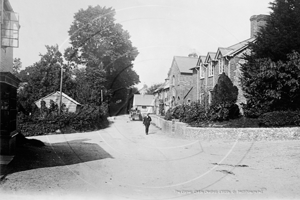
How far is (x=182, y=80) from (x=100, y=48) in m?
15.3

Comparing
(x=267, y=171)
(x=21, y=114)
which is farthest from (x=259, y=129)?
(x=21, y=114)

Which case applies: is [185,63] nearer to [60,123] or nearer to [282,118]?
[60,123]

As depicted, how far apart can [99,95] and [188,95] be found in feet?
42.7

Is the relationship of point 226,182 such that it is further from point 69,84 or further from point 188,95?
point 69,84

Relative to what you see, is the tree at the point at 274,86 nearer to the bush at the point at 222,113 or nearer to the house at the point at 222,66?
the bush at the point at 222,113

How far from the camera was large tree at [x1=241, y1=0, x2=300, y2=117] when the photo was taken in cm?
1622

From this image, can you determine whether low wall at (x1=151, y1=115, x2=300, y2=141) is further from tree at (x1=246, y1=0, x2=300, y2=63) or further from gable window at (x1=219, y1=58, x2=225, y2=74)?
gable window at (x1=219, y1=58, x2=225, y2=74)

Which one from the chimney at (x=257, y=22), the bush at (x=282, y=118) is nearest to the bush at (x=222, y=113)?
the bush at (x=282, y=118)

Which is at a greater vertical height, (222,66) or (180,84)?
(222,66)

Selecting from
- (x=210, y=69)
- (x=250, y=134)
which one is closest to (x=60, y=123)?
(x=210, y=69)

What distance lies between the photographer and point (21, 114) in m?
22.8

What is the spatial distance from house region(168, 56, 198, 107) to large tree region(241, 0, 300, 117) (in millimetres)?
14391

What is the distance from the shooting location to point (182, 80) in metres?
34.2

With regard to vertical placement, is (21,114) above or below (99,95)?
below
